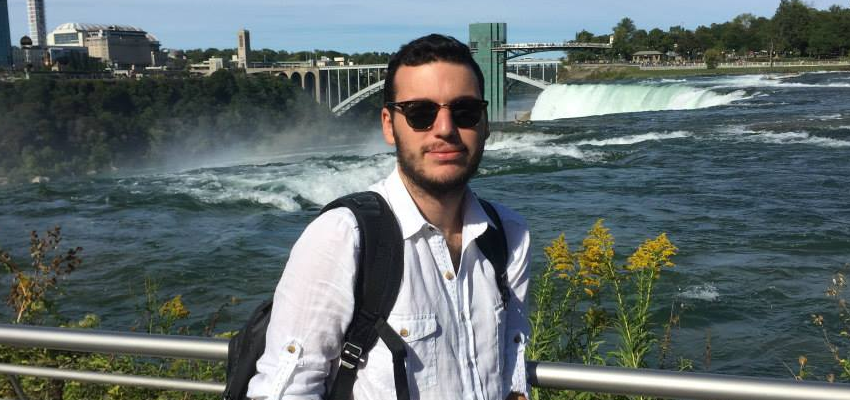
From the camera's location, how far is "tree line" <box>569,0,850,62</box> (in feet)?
184

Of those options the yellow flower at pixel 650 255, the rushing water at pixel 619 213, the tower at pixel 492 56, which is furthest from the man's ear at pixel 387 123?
the tower at pixel 492 56

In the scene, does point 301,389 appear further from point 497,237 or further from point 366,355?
point 497,237

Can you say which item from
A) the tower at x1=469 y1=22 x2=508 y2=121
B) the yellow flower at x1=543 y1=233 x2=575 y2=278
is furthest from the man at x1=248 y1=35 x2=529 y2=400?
the tower at x1=469 y1=22 x2=508 y2=121

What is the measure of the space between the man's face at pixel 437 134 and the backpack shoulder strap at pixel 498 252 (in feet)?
0.37

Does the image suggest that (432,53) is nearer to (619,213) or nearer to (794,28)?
(619,213)

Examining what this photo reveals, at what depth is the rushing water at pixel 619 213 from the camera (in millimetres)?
6555

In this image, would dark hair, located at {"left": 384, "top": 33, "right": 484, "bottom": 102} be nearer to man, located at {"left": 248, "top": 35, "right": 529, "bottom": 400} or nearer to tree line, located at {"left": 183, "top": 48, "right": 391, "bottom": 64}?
man, located at {"left": 248, "top": 35, "right": 529, "bottom": 400}

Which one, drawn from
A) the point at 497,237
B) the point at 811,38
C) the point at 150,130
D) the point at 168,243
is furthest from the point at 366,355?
the point at 811,38

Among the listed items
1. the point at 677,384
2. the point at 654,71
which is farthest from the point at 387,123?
the point at 654,71

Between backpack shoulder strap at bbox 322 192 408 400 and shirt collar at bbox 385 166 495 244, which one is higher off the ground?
shirt collar at bbox 385 166 495 244

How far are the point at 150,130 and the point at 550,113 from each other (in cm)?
2433

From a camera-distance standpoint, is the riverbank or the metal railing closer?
the metal railing

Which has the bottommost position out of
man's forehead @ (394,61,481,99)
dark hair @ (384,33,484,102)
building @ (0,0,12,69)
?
man's forehead @ (394,61,481,99)

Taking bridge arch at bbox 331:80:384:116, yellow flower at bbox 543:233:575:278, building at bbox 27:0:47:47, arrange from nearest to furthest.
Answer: yellow flower at bbox 543:233:575:278 → bridge arch at bbox 331:80:384:116 → building at bbox 27:0:47:47
